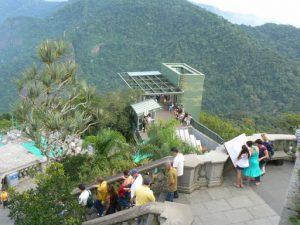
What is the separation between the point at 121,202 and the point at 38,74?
9.90 meters

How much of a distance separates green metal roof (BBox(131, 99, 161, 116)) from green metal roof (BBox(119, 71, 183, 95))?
4.90ft

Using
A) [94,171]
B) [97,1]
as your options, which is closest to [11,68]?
[97,1]

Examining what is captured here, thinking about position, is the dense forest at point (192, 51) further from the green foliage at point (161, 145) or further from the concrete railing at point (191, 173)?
the concrete railing at point (191, 173)

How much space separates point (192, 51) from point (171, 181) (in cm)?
7486

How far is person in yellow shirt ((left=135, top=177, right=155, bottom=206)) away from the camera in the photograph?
6289 mm

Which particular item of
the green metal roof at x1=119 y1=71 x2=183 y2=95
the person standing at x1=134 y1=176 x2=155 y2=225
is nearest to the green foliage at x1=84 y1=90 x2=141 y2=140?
the green metal roof at x1=119 y1=71 x2=183 y2=95

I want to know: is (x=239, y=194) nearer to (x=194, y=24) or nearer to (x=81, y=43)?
(x=194, y=24)

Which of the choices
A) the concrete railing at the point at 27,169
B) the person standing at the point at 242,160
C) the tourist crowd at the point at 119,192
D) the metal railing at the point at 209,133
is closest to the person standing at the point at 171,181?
the tourist crowd at the point at 119,192

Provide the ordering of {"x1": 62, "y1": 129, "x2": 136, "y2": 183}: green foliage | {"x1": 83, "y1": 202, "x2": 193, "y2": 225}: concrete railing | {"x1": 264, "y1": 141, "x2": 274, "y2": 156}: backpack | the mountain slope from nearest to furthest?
{"x1": 83, "y1": 202, "x2": 193, "y2": 225}: concrete railing < {"x1": 264, "y1": 141, "x2": 274, "y2": 156}: backpack < {"x1": 62, "y1": 129, "x2": 136, "y2": 183}: green foliage < the mountain slope

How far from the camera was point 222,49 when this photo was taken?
74.9m

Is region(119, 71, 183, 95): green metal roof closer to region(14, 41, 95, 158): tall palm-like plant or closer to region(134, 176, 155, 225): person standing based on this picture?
region(14, 41, 95, 158): tall palm-like plant

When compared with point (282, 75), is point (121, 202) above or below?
above

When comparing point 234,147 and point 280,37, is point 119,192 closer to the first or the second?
point 234,147

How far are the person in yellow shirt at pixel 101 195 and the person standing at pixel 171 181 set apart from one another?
1.25 meters
